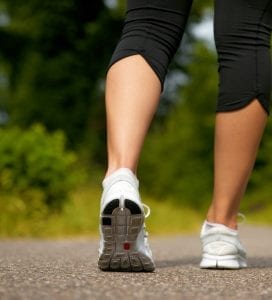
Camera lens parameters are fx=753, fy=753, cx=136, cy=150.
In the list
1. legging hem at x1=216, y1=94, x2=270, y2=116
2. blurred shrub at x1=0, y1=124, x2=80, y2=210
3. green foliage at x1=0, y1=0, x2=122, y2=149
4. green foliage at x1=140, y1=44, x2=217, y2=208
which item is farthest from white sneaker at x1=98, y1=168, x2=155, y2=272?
green foliage at x1=140, y1=44, x2=217, y2=208

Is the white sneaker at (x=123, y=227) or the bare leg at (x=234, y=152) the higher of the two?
the bare leg at (x=234, y=152)

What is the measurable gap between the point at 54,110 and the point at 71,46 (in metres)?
1.33

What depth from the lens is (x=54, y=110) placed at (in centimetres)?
1415

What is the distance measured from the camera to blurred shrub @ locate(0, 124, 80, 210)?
654cm

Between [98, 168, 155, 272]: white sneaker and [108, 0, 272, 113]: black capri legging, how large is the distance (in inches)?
14.9

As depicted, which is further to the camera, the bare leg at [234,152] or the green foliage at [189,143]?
the green foliage at [189,143]

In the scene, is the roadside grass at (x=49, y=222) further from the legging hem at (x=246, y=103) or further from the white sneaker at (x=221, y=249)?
the legging hem at (x=246, y=103)

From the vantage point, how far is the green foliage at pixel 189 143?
1830cm

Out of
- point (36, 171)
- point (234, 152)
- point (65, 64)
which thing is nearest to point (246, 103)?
point (234, 152)

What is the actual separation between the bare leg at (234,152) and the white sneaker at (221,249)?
0.03 meters

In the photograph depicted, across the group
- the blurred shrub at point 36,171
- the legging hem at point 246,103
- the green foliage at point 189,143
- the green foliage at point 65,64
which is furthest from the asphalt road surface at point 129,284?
the green foliage at point 189,143

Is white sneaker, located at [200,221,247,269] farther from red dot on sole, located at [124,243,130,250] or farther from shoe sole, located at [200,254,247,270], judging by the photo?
red dot on sole, located at [124,243,130,250]

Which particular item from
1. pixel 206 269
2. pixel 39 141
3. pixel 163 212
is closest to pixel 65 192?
pixel 39 141

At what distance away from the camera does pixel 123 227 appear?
68.9 inches
